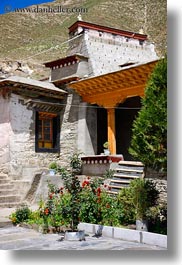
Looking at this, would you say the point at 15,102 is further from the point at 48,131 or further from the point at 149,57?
the point at 149,57

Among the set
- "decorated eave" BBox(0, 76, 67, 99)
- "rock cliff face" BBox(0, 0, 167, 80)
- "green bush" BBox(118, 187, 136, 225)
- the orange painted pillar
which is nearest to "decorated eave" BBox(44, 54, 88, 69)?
"rock cliff face" BBox(0, 0, 167, 80)

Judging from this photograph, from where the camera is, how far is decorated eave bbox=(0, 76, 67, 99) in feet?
35.1

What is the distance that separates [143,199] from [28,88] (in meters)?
5.65

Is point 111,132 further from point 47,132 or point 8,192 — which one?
point 8,192

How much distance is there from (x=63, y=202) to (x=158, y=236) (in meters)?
1.92

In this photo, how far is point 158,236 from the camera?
6.17 m

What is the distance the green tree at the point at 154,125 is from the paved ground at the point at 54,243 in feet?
4.37

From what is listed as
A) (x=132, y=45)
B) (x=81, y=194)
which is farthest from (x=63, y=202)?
(x=132, y=45)

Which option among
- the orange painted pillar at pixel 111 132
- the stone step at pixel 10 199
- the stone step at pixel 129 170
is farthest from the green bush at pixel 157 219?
the orange painted pillar at pixel 111 132

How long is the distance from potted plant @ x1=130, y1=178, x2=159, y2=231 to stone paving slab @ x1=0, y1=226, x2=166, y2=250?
40 cm

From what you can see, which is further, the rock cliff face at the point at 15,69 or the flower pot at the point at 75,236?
the rock cliff face at the point at 15,69

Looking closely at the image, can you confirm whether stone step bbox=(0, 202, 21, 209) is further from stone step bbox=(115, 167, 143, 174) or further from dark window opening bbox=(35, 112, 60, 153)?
stone step bbox=(115, 167, 143, 174)

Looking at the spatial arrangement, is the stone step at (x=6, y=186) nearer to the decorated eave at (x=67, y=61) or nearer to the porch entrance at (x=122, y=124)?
the porch entrance at (x=122, y=124)

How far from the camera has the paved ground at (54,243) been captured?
608 cm
